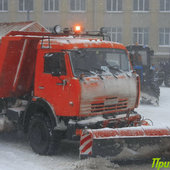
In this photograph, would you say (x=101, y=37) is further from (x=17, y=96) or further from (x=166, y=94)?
(x=166, y=94)

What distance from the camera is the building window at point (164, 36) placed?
3828 centimetres

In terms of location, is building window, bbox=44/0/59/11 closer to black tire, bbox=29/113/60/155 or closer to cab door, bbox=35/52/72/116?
cab door, bbox=35/52/72/116

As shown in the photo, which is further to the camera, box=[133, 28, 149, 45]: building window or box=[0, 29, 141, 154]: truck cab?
box=[133, 28, 149, 45]: building window

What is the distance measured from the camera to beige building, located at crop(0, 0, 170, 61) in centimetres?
3791

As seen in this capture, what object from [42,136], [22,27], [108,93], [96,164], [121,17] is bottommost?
[96,164]

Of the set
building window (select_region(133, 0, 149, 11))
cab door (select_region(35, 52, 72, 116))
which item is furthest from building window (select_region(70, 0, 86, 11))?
cab door (select_region(35, 52, 72, 116))

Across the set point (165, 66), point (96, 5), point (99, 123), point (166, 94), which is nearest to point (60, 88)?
point (99, 123)

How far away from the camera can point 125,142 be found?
7312mm

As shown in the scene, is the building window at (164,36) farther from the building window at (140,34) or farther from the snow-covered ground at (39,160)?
the snow-covered ground at (39,160)

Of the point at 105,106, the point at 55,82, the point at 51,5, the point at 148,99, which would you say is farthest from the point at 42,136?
the point at 51,5

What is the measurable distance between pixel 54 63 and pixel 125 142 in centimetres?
209

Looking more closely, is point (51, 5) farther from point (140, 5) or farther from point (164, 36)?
point (164, 36)

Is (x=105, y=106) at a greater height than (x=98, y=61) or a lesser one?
lesser

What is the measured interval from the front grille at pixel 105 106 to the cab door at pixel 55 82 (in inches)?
13.6
